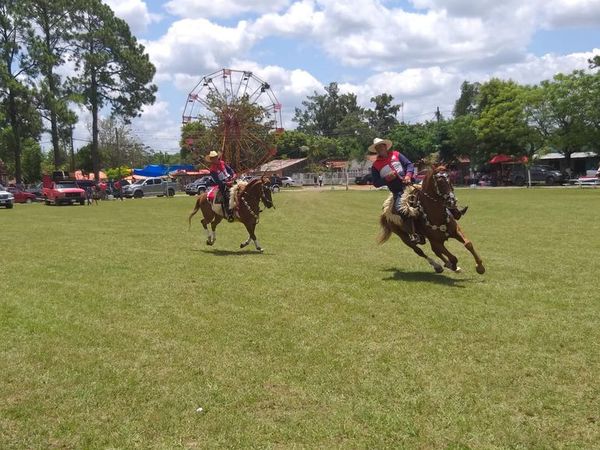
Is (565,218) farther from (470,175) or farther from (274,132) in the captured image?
(470,175)

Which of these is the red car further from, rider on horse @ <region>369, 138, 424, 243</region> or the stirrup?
the stirrup

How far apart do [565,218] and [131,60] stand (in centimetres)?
4900

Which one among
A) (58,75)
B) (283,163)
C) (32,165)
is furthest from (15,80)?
(283,163)

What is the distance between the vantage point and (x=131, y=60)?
60562mm

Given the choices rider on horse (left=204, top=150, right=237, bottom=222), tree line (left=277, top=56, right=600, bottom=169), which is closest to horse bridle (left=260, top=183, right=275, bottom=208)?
rider on horse (left=204, top=150, right=237, bottom=222)

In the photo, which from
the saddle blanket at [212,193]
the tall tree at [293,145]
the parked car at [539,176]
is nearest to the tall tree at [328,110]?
the tall tree at [293,145]

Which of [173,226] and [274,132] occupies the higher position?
[274,132]

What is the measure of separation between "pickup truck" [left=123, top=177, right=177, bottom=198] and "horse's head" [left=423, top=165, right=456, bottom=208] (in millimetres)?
52909

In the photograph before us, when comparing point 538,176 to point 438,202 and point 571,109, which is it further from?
point 438,202

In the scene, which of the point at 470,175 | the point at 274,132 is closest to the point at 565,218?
the point at 274,132

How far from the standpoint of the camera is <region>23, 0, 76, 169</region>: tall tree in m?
55.7

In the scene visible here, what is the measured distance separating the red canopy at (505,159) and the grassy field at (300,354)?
2280 inches

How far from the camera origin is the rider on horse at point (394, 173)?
36.5 feet

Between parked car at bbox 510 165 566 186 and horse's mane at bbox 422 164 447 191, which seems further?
parked car at bbox 510 165 566 186
